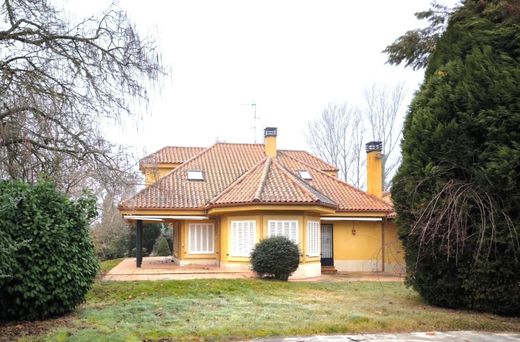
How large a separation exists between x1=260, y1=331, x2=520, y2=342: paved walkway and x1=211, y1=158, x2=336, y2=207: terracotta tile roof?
1080 cm

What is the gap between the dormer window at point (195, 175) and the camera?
84.5ft

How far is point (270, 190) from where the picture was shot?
2112 centimetres

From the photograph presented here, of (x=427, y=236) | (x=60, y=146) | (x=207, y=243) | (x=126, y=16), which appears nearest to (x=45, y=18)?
(x=126, y=16)

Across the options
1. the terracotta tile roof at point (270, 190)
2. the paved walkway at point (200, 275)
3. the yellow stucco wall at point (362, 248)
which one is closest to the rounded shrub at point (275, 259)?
the paved walkway at point (200, 275)

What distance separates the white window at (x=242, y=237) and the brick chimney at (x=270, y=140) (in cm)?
707

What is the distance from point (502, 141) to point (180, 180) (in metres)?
17.0

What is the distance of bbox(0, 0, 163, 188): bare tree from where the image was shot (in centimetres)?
940

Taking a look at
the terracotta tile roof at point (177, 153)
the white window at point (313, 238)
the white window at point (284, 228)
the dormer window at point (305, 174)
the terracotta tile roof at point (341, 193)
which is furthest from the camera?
the terracotta tile roof at point (177, 153)

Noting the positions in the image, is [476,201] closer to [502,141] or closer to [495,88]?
[502,141]

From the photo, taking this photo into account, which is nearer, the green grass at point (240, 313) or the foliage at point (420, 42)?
the green grass at point (240, 313)

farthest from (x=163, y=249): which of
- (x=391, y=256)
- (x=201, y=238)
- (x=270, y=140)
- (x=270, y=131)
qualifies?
(x=391, y=256)

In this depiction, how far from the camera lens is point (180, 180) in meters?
25.3

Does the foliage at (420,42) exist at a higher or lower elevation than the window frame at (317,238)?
higher

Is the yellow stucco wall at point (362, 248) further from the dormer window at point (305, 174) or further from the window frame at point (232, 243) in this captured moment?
the window frame at point (232, 243)
